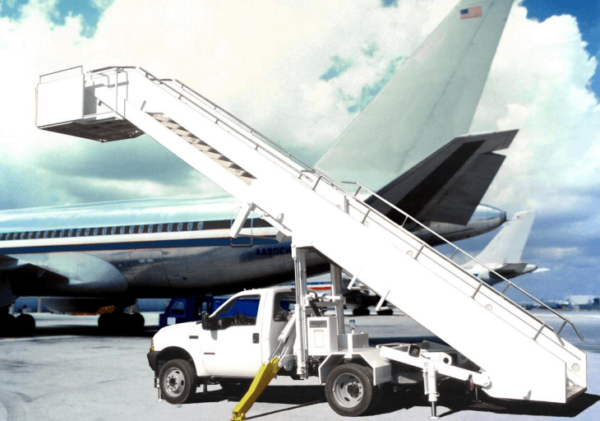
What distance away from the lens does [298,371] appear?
8695mm

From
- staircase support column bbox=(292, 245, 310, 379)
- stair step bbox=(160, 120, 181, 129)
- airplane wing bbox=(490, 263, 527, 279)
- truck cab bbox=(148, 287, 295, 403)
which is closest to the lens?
staircase support column bbox=(292, 245, 310, 379)

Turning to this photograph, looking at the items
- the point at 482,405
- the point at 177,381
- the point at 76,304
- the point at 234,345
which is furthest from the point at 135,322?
the point at 482,405

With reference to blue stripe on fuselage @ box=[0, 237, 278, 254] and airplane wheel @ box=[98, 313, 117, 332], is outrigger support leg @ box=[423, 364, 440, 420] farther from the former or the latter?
airplane wheel @ box=[98, 313, 117, 332]

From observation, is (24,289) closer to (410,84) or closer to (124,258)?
(124,258)

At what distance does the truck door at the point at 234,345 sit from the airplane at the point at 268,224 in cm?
165

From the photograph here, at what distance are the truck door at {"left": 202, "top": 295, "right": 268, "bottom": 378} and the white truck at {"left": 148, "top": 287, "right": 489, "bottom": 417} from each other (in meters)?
0.02

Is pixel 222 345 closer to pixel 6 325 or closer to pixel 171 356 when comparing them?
pixel 171 356

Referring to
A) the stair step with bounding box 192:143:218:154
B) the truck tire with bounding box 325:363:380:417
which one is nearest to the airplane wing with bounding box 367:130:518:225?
the stair step with bounding box 192:143:218:154

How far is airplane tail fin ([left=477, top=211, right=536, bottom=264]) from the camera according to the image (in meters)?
47.0

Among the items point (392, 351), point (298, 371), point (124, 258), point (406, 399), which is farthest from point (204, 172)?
point (124, 258)

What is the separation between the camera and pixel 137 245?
67.5 ft

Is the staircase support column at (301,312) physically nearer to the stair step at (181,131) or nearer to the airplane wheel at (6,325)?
the stair step at (181,131)

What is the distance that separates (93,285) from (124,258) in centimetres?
202

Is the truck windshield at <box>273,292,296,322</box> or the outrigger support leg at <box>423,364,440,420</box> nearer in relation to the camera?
the outrigger support leg at <box>423,364,440,420</box>
